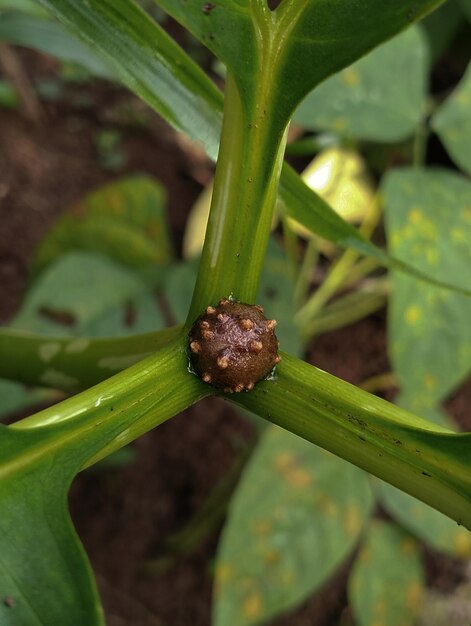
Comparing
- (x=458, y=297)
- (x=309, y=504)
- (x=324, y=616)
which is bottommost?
(x=324, y=616)

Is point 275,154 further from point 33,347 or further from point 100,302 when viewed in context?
point 100,302

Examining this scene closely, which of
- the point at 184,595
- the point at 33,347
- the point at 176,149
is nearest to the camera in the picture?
the point at 33,347

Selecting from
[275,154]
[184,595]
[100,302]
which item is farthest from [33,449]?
[184,595]

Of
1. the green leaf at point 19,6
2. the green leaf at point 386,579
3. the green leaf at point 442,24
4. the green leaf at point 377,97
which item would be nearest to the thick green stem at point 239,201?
the green leaf at point 19,6

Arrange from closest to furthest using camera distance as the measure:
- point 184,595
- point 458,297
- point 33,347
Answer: point 33,347
point 458,297
point 184,595

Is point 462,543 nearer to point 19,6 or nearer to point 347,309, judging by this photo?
point 347,309

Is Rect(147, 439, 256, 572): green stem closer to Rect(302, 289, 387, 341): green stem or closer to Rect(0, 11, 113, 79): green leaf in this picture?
Rect(302, 289, 387, 341): green stem

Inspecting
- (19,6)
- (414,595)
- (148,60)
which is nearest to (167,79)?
(148,60)
